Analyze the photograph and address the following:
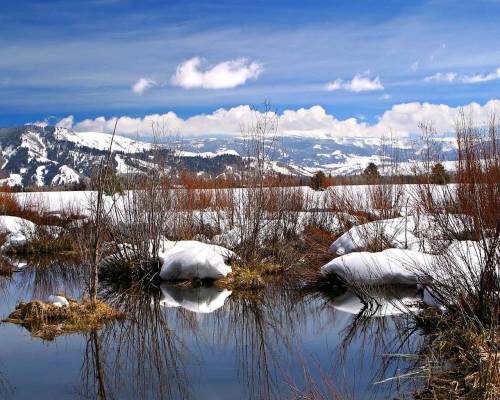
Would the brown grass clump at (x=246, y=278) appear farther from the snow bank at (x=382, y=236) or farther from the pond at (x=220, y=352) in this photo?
the snow bank at (x=382, y=236)

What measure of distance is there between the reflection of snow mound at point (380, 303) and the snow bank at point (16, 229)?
12905 mm

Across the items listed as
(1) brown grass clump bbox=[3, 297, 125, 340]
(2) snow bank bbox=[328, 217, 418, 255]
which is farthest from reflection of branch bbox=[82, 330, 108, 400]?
(2) snow bank bbox=[328, 217, 418, 255]

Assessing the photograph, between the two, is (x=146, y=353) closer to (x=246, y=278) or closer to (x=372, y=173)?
(x=246, y=278)

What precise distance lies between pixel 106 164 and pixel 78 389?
4.29m

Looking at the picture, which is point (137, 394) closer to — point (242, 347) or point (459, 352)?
point (242, 347)

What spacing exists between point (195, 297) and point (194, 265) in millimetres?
1576

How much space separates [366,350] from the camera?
8828 millimetres

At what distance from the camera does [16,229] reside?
869 inches

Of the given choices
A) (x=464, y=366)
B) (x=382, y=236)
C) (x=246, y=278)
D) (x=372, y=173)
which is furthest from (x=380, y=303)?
(x=372, y=173)

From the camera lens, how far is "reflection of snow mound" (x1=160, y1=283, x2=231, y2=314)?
477 inches

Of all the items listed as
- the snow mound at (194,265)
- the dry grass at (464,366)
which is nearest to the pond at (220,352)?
the dry grass at (464,366)

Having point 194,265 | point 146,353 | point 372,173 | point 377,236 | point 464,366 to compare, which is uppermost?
point 372,173

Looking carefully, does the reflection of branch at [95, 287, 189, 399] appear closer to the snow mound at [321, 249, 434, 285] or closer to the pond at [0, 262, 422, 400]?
the pond at [0, 262, 422, 400]

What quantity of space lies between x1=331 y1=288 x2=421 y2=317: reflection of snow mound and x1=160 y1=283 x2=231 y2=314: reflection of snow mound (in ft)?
7.91
